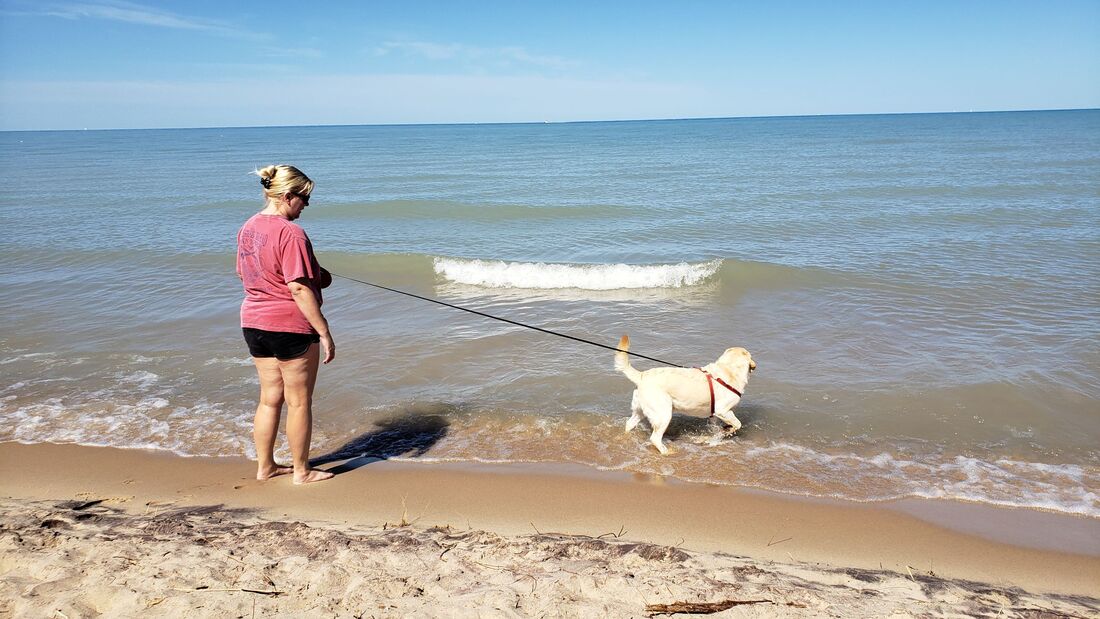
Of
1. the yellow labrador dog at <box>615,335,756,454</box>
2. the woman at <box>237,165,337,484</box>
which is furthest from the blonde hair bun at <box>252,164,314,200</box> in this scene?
the yellow labrador dog at <box>615,335,756,454</box>

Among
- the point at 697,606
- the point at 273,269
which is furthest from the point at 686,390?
the point at 273,269

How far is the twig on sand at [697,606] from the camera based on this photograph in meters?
2.88

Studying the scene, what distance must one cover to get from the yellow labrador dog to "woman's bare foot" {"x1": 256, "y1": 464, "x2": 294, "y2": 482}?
2.64 metres

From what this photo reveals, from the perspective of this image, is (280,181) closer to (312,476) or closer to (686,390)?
(312,476)

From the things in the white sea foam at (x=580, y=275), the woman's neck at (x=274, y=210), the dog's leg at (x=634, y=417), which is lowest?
the dog's leg at (x=634, y=417)

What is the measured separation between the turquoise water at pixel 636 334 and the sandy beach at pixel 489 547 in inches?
17.6

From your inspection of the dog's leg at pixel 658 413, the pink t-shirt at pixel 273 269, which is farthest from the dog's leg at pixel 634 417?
the pink t-shirt at pixel 273 269

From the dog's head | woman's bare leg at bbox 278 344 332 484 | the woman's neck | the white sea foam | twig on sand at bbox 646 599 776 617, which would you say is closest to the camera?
twig on sand at bbox 646 599 776 617

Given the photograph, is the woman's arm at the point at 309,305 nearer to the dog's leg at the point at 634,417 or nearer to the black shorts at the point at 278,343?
the black shorts at the point at 278,343

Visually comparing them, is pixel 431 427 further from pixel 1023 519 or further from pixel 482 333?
pixel 1023 519

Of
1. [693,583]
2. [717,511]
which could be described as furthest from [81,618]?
[717,511]

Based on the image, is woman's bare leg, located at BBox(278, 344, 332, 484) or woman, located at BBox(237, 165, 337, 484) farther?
woman's bare leg, located at BBox(278, 344, 332, 484)

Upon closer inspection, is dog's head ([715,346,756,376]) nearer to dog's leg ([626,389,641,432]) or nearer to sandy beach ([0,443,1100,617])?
dog's leg ([626,389,641,432])

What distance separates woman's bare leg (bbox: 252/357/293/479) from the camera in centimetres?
419
